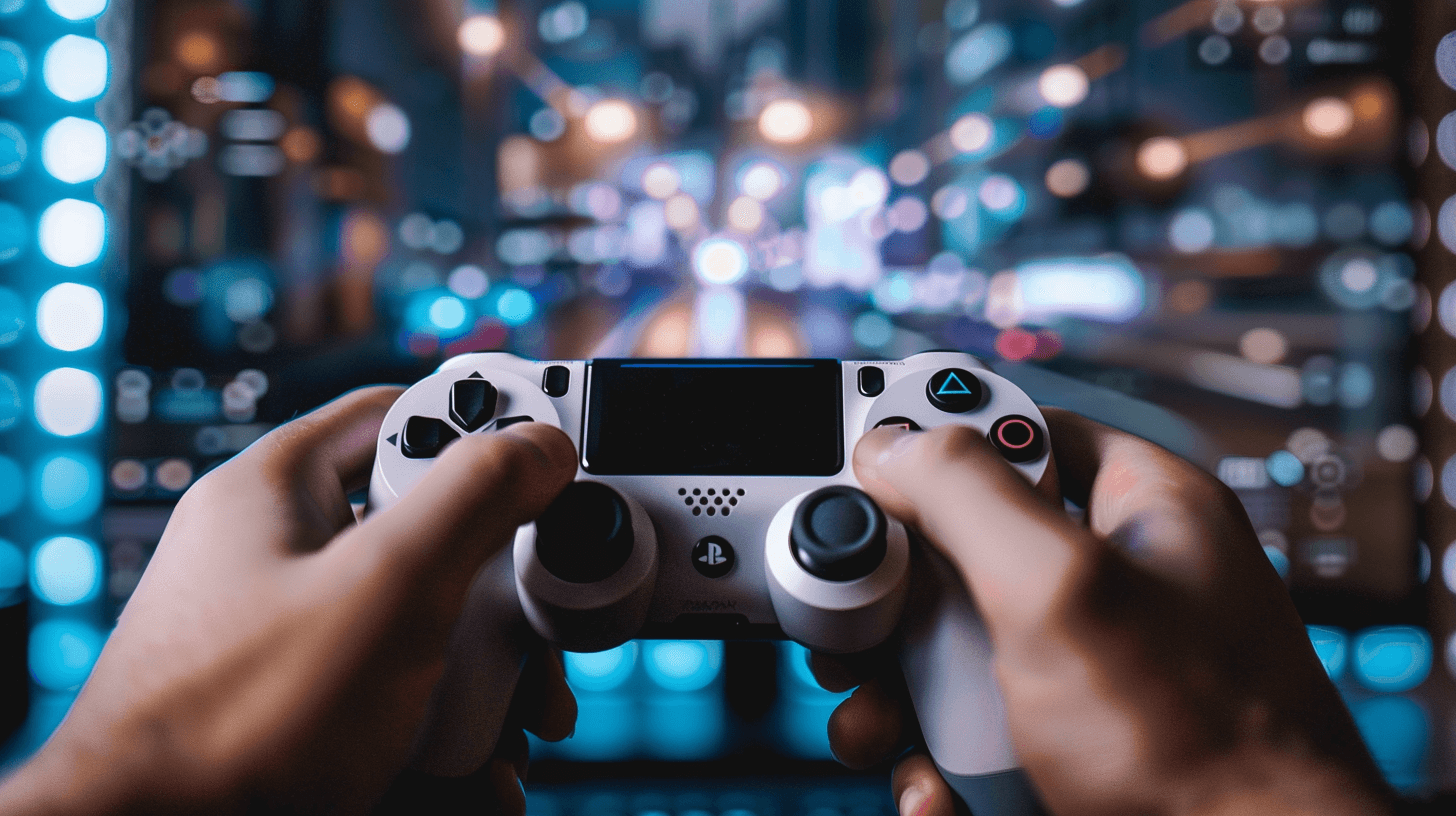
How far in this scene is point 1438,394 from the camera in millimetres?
856

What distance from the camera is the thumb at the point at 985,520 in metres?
0.30

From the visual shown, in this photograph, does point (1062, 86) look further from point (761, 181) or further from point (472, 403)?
point (472, 403)

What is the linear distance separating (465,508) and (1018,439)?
1.06 feet

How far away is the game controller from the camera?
14.2 inches

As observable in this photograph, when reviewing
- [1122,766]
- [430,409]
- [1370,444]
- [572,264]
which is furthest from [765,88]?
[1370,444]

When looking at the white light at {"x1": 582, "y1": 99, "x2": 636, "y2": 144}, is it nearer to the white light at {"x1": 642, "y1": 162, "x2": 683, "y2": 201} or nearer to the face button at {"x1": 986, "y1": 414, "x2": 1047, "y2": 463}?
the white light at {"x1": 642, "y1": 162, "x2": 683, "y2": 201}

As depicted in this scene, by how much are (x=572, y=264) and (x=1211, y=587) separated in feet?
2.51

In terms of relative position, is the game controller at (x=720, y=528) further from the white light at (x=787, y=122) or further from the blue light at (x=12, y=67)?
the blue light at (x=12, y=67)

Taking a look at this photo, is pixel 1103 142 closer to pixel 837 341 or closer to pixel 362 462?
pixel 837 341

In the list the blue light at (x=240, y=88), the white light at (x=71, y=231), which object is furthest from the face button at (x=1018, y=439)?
the white light at (x=71, y=231)

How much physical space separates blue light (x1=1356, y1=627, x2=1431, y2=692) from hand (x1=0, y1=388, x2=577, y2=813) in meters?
1.15

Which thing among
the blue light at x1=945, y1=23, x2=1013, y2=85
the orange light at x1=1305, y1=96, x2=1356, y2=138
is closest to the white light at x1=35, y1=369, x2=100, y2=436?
the blue light at x1=945, y1=23, x2=1013, y2=85

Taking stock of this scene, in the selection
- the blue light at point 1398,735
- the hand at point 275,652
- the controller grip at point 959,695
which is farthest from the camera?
the blue light at point 1398,735

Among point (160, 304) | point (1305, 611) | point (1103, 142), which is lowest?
point (1305, 611)
